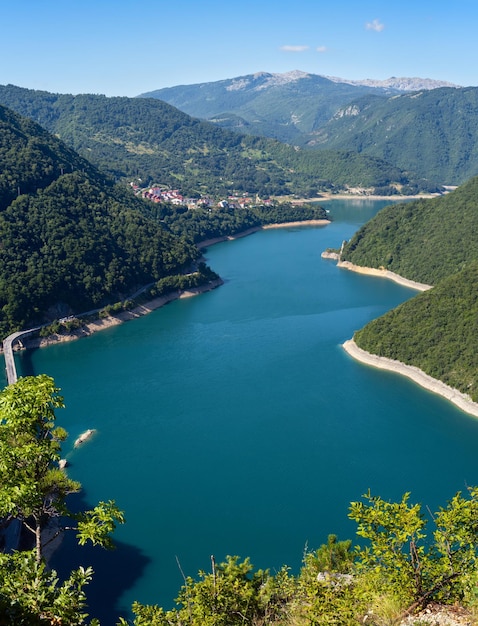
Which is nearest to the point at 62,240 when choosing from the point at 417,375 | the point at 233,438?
the point at 233,438

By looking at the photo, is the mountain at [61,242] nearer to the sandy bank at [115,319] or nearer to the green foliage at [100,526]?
the sandy bank at [115,319]

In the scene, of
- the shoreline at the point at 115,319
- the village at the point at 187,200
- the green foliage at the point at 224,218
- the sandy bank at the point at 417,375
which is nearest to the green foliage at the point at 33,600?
the sandy bank at the point at 417,375

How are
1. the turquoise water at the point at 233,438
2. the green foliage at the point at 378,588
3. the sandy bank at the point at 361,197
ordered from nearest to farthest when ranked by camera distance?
1. the green foliage at the point at 378,588
2. the turquoise water at the point at 233,438
3. the sandy bank at the point at 361,197

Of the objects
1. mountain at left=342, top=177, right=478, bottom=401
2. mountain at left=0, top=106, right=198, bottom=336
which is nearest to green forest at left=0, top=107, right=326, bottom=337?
mountain at left=0, top=106, right=198, bottom=336

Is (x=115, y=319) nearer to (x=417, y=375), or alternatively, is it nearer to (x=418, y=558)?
(x=417, y=375)

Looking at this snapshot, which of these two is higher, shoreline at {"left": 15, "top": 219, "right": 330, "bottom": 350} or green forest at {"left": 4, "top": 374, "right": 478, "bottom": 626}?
green forest at {"left": 4, "top": 374, "right": 478, "bottom": 626}

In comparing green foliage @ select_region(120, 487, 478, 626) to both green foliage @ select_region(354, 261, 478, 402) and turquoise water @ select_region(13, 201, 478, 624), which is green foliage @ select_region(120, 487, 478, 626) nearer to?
turquoise water @ select_region(13, 201, 478, 624)
